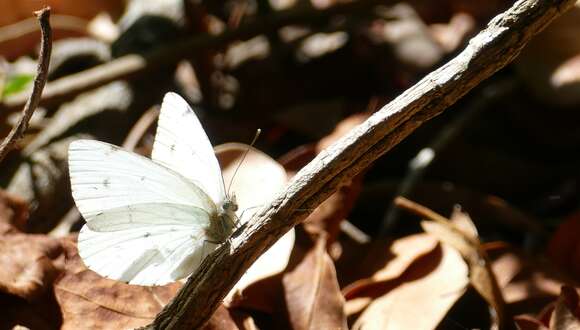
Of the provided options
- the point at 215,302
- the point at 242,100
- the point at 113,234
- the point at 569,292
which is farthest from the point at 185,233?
the point at 242,100

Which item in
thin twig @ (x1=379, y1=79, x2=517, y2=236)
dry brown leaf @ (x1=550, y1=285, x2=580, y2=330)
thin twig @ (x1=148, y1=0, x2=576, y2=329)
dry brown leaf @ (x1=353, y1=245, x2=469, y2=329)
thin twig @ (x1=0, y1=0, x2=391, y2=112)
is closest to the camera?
thin twig @ (x1=148, y1=0, x2=576, y2=329)

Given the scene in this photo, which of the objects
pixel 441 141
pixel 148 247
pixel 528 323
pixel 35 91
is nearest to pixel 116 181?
Answer: pixel 148 247

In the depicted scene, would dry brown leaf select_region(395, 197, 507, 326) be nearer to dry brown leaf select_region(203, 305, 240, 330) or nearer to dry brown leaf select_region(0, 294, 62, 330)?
dry brown leaf select_region(203, 305, 240, 330)

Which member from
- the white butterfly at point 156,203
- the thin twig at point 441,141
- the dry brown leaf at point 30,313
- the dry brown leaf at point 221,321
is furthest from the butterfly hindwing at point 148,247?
the thin twig at point 441,141

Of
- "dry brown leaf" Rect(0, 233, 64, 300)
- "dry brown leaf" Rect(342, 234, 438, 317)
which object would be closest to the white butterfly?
"dry brown leaf" Rect(0, 233, 64, 300)

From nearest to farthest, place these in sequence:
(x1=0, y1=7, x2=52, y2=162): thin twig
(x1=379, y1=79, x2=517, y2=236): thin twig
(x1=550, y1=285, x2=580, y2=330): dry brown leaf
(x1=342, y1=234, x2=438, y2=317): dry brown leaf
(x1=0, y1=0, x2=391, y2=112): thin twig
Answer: (x1=0, y1=7, x2=52, y2=162): thin twig
(x1=550, y1=285, x2=580, y2=330): dry brown leaf
(x1=342, y1=234, x2=438, y2=317): dry brown leaf
(x1=379, y1=79, x2=517, y2=236): thin twig
(x1=0, y1=0, x2=391, y2=112): thin twig

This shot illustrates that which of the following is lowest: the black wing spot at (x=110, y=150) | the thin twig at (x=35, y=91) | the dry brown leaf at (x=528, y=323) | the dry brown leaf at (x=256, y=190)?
the dry brown leaf at (x=528, y=323)

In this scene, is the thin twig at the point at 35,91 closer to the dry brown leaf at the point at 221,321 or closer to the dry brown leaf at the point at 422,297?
the dry brown leaf at the point at 221,321
